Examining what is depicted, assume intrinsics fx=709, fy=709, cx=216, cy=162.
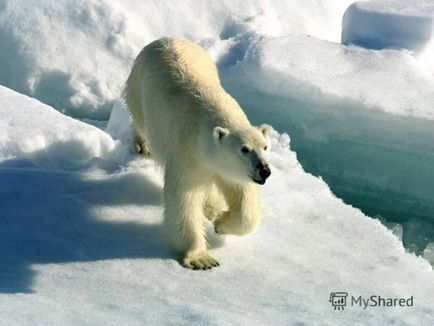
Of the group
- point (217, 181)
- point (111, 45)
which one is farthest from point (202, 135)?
point (111, 45)

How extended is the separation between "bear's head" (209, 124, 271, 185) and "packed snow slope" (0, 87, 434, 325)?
453mm

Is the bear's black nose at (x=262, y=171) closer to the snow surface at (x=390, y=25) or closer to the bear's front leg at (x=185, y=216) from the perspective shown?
the bear's front leg at (x=185, y=216)

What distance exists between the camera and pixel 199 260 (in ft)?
10.6

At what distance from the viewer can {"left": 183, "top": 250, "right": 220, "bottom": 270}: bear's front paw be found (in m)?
3.19

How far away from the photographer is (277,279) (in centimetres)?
314

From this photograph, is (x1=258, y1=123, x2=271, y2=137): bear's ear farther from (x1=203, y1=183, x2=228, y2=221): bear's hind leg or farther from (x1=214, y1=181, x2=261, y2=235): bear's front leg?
(x1=203, y1=183, x2=228, y2=221): bear's hind leg

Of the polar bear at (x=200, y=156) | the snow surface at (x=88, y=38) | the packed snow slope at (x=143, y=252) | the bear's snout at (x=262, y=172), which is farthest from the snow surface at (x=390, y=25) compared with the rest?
the bear's snout at (x=262, y=172)

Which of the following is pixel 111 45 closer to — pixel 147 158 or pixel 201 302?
pixel 147 158

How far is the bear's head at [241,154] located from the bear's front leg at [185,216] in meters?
0.19

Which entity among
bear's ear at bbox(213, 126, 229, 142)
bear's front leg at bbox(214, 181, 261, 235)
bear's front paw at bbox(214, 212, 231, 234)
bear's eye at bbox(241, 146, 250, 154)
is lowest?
bear's front paw at bbox(214, 212, 231, 234)

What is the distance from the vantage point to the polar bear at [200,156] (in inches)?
123

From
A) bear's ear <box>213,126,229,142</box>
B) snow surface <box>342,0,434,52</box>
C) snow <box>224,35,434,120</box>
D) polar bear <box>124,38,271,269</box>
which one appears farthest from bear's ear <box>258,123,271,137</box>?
snow surface <box>342,0,434,52</box>

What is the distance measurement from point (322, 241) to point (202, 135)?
846 millimetres

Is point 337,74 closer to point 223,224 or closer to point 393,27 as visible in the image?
point 393,27
